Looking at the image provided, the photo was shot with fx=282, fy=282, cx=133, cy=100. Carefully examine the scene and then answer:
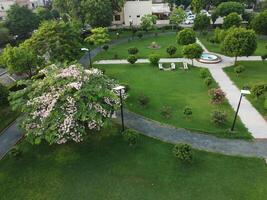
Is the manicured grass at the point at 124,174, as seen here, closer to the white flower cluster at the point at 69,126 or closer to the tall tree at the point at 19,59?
the white flower cluster at the point at 69,126

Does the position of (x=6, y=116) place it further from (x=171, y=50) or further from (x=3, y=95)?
(x=171, y=50)

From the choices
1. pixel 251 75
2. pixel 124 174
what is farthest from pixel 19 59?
pixel 251 75

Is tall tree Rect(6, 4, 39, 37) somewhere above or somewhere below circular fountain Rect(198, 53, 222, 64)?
above

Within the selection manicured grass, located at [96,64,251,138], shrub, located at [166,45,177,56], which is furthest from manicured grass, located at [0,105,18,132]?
shrub, located at [166,45,177,56]

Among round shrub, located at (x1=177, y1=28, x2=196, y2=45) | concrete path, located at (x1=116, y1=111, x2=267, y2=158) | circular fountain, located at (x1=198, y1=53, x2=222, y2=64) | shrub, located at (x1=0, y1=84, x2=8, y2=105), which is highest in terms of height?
round shrub, located at (x1=177, y1=28, x2=196, y2=45)

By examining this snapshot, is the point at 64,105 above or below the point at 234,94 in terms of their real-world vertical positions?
above

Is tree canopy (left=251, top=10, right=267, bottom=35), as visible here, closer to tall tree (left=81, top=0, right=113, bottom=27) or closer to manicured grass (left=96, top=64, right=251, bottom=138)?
manicured grass (left=96, top=64, right=251, bottom=138)

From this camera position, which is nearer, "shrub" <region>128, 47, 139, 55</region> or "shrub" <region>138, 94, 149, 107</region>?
"shrub" <region>138, 94, 149, 107</region>
